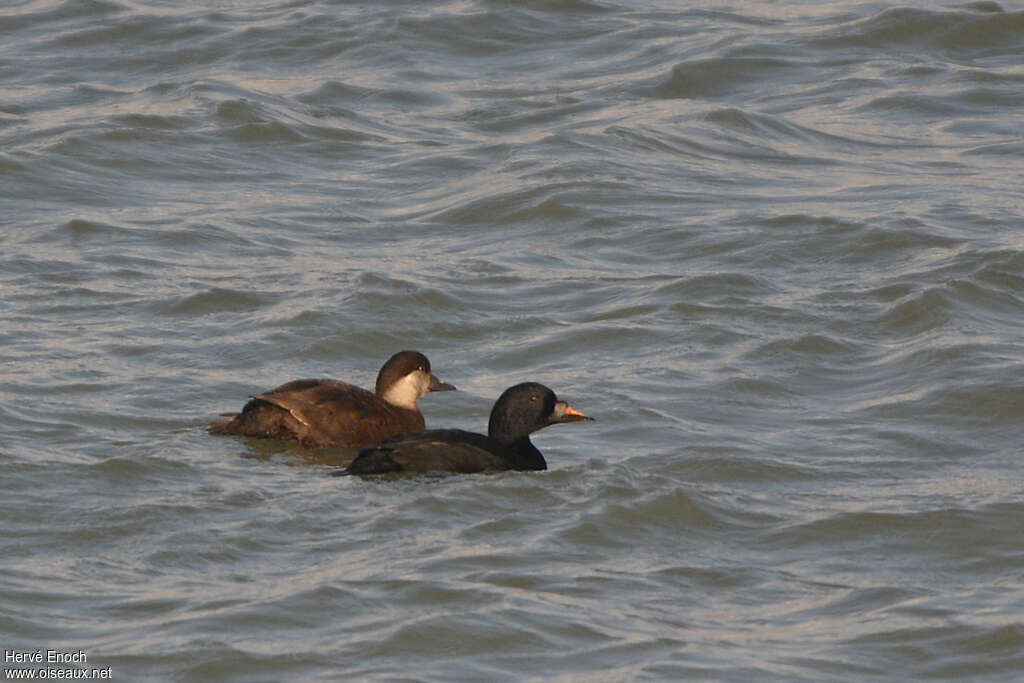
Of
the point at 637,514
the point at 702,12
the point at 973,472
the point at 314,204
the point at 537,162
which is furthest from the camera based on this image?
the point at 702,12

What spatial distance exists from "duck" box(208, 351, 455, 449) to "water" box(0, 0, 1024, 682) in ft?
0.34

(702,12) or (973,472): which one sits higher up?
(702,12)

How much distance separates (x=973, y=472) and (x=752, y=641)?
9.13ft

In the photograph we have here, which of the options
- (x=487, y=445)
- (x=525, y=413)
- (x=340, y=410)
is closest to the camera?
(x=487, y=445)

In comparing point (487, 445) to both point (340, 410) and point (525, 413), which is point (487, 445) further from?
point (340, 410)

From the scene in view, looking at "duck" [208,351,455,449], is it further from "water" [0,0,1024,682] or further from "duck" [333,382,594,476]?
"duck" [333,382,594,476]

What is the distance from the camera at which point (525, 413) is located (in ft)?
34.0

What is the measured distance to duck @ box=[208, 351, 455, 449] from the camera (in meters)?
10.6

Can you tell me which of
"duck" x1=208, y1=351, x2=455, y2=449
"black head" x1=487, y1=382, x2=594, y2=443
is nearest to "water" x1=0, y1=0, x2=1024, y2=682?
"duck" x1=208, y1=351, x2=455, y2=449

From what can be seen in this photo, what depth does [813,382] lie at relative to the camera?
1188 cm

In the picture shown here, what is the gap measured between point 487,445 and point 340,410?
0.97 metres

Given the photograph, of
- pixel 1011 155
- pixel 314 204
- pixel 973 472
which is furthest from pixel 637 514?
pixel 1011 155

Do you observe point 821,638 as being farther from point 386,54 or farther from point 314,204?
point 386,54

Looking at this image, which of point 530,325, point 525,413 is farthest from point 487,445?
point 530,325
